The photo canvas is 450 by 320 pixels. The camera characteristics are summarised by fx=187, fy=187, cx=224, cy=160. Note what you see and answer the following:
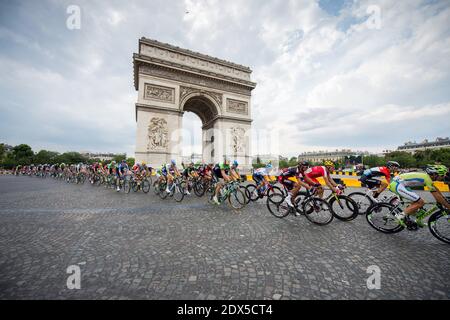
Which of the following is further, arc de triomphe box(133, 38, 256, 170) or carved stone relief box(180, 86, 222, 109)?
carved stone relief box(180, 86, 222, 109)

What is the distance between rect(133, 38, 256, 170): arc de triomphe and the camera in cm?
1892

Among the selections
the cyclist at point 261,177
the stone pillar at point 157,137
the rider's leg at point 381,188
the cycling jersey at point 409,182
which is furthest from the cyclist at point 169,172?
the stone pillar at point 157,137

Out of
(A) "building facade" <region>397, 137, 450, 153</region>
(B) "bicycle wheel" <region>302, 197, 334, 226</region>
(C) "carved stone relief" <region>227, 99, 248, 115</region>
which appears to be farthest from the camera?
(A) "building facade" <region>397, 137, 450, 153</region>

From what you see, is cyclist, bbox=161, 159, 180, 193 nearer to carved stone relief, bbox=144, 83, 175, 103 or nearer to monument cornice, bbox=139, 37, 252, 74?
carved stone relief, bbox=144, 83, 175, 103

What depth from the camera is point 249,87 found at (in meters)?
24.6

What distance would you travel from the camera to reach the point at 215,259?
2574 mm

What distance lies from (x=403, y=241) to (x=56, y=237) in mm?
6116

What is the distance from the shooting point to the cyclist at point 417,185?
10.3ft

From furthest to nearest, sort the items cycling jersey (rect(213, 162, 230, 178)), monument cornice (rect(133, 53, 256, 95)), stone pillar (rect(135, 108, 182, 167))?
1. monument cornice (rect(133, 53, 256, 95))
2. stone pillar (rect(135, 108, 182, 167))
3. cycling jersey (rect(213, 162, 230, 178))

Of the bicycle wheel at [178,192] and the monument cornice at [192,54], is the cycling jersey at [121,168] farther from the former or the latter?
the monument cornice at [192,54]

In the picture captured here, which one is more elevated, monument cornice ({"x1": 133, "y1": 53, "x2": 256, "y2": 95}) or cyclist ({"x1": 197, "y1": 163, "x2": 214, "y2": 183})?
monument cornice ({"x1": 133, "y1": 53, "x2": 256, "y2": 95})

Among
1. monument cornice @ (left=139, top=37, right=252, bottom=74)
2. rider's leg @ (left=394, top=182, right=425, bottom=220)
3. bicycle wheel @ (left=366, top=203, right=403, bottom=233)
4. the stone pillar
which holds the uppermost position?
monument cornice @ (left=139, top=37, right=252, bottom=74)

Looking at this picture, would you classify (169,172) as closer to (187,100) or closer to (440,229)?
(440,229)

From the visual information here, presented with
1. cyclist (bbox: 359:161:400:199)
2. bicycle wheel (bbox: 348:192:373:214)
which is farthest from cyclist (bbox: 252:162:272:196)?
cyclist (bbox: 359:161:400:199)
